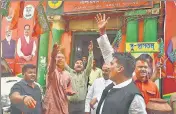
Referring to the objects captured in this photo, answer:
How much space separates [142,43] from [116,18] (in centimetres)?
44

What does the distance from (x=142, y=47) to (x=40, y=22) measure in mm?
1317

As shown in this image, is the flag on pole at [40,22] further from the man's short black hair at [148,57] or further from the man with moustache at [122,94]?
the man's short black hair at [148,57]

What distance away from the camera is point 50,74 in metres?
3.33

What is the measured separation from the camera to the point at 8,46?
11.1 feet

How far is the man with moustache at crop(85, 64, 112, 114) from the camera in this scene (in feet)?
10.3

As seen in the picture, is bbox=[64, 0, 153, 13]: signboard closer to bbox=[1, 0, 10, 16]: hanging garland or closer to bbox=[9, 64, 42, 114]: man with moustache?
bbox=[1, 0, 10, 16]: hanging garland

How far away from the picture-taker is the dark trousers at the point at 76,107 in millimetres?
3234

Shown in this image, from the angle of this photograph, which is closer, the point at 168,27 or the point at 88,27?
the point at 168,27

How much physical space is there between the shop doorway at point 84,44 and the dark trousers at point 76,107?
490 mm

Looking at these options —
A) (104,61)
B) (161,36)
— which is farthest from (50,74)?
(161,36)

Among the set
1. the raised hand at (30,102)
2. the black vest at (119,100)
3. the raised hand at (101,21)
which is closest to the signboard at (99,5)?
the raised hand at (101,21)

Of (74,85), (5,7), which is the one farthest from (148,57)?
(5,7)

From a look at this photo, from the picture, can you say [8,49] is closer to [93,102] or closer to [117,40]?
[93,102]

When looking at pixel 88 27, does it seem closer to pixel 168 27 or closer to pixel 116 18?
pixel 116 18
